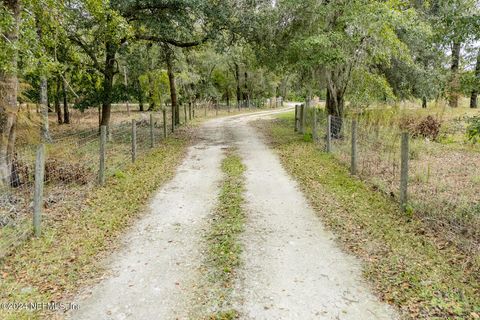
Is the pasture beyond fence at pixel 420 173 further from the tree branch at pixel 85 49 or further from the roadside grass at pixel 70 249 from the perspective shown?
the tree branch at pixel 85 49

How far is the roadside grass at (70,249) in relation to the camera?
12.2 feet

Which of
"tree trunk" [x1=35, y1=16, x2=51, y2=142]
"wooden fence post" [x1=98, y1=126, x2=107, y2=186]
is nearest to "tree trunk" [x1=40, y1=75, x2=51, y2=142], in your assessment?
"tree trunk" [x1=35, y1=16, x2=51, y2=142]

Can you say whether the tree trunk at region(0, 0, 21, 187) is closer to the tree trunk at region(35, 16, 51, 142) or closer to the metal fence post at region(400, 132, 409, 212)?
the tree trunk at region(35, 16, 51, 142)

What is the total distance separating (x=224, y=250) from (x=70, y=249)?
197cm

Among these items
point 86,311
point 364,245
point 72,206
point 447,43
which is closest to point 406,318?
point 364,245

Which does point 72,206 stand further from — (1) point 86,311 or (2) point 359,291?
(2) point 359,291

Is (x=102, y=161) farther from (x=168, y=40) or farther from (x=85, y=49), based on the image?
(x=168, y=40)

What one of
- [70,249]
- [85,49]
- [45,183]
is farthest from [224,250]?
[85,49]

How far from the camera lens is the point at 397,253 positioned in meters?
4.50

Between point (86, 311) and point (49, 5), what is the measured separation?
5867mm

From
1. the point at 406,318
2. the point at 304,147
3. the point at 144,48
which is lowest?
the point at 406,318

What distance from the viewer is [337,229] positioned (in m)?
5.36

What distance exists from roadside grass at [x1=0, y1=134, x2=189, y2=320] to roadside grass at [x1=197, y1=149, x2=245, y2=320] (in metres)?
1.31

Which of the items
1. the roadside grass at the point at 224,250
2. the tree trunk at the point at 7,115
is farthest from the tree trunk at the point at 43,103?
the roadside grass at the point at 224,250
